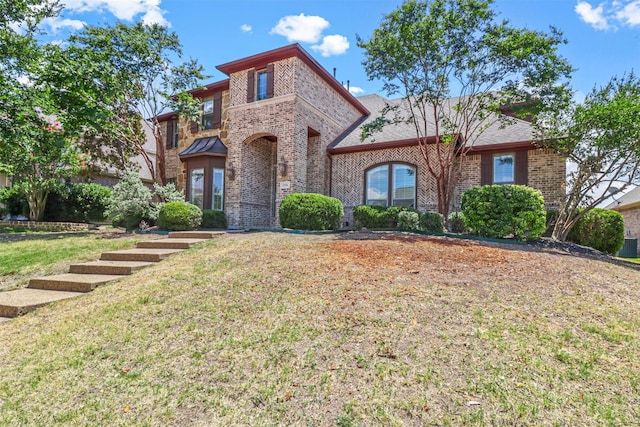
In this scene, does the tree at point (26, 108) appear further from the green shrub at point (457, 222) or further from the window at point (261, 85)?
the green shrub at point (457, 222)

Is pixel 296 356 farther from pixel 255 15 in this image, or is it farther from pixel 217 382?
pixel 255 15

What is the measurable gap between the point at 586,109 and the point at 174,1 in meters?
11.1

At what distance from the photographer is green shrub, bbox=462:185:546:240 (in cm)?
834

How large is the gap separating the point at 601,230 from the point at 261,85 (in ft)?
40.5

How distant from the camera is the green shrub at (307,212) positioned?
10.1 metres

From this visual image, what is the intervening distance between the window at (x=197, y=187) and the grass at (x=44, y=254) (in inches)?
176

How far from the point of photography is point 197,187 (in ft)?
45.2

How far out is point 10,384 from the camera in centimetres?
294

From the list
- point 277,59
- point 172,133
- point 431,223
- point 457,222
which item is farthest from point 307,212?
point 172,133

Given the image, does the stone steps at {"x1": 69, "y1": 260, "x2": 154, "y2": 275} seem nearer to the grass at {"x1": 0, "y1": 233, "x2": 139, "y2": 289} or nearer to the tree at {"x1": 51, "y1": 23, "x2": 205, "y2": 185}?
the grass at {"x1": 0, "y1": 233, "x2": 139, "y2": 289}

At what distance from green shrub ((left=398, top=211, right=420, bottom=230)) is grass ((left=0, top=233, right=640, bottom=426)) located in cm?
493

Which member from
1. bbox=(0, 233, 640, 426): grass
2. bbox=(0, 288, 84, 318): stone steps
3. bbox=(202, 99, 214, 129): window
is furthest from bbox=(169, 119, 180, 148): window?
bbox=(0, 233, 640, 426): grass

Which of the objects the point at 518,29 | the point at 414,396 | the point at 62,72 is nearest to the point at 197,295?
the point at 414,396

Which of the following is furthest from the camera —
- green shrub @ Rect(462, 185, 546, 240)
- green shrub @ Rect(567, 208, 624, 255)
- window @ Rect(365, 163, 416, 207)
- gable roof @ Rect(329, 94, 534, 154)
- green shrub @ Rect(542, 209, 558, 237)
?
window @ Rect(365, 163, 416, 207)
